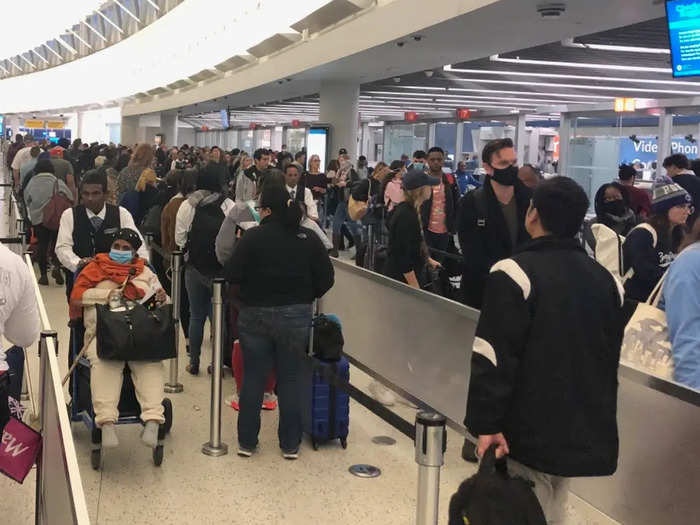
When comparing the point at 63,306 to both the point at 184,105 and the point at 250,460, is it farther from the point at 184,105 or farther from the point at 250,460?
the point at 184,105

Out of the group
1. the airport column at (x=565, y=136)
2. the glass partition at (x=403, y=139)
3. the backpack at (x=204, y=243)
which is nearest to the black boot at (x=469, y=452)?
the backpack at (x=204, y=243)

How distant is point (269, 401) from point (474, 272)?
2.06 m

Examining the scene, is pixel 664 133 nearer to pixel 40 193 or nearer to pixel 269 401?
pixel 40 193

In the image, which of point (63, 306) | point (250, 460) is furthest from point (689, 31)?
point (63, 306)

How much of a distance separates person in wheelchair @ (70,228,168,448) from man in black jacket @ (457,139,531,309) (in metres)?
2.12

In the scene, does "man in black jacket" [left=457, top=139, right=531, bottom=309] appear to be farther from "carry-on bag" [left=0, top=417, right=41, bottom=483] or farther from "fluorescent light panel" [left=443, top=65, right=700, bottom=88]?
"fluorescent light panel" [left=443, top=65, right=700, bottom=88]

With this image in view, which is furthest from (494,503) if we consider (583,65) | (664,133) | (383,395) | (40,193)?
(664,133)

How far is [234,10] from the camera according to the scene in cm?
2392

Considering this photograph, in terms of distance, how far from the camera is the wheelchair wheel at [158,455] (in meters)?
5.49

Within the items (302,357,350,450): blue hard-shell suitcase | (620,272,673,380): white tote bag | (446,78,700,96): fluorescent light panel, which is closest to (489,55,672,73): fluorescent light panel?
(446,78,700,96): fluorescent light panel

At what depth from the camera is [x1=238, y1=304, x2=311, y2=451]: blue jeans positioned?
5566mm

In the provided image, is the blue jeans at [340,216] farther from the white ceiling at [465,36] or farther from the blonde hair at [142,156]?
the blonde hair at [142,156]

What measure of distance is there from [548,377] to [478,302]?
3.30m

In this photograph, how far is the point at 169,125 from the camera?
4650 centimetres
